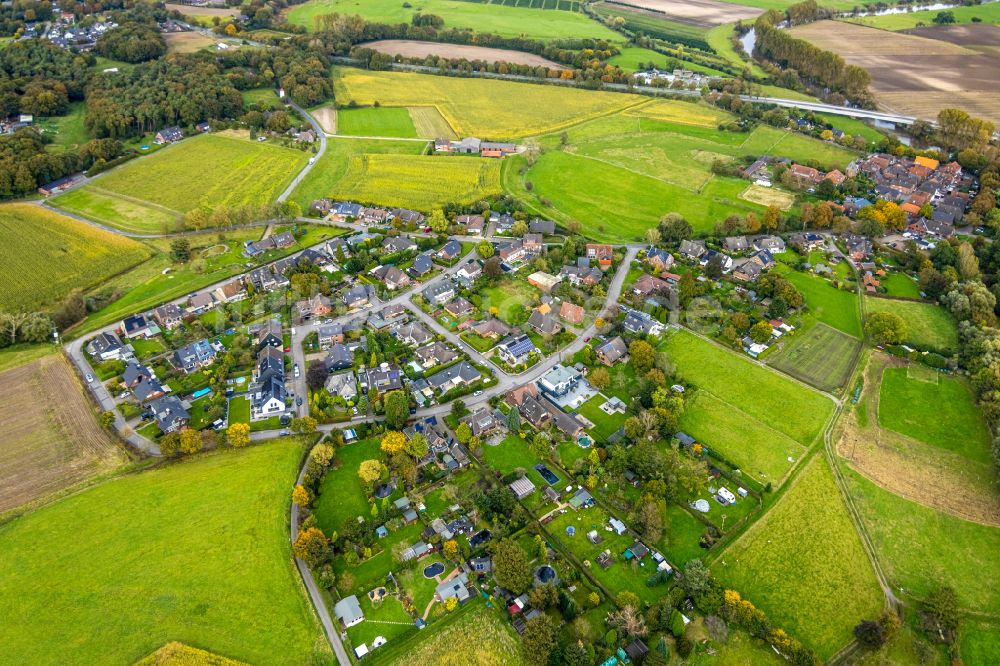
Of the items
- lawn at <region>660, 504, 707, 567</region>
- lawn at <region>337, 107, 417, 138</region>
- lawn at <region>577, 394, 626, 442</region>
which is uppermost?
lawn at <region>337, 107, 417, 138</region>

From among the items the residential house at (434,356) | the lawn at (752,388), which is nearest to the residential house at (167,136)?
the residential house at (434,356)

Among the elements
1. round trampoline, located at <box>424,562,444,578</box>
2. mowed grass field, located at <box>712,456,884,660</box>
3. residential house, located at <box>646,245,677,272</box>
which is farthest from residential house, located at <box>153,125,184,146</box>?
mowed grass field, located at <box>712,456,884,660</box>

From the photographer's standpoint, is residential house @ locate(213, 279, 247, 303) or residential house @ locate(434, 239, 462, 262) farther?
residential house @ locate(434, 239, 462, 262)

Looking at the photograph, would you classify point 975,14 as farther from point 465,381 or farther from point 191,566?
point 191,566

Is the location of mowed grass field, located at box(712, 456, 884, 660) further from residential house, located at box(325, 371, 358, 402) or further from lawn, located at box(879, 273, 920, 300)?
lawn, located at box(879, 273, 920, 300)

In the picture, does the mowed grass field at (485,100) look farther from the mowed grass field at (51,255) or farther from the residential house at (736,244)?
the mowed grass field at (51,255)

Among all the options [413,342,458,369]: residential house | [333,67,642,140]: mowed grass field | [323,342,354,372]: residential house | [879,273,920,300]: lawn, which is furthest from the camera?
[333,67,642,140]: mowed grass field
